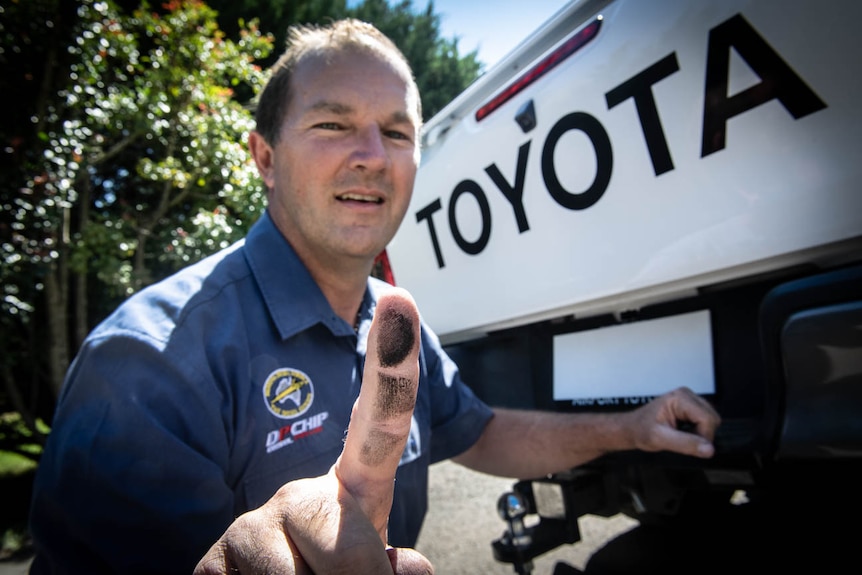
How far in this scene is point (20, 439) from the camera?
6.35 m

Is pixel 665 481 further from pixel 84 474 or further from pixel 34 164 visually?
Answer: pixel 34 164

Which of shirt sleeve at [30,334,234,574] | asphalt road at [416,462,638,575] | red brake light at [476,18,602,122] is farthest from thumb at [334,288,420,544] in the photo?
asphalt road at [416,462,638,575]

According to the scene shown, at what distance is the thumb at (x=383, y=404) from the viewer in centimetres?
59

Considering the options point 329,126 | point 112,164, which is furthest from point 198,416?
point 112,164

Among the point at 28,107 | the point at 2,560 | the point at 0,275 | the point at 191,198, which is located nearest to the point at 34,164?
the point at 28,107

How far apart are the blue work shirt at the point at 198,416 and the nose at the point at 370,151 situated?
30 cm

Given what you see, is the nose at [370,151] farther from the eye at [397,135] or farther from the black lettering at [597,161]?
the black lettering at [597,161]

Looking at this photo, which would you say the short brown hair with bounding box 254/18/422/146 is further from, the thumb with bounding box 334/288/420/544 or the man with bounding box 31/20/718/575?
the thumb with bounding box 334/288/420/544

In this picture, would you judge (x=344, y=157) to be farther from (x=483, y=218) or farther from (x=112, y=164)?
(x=112, y=164)

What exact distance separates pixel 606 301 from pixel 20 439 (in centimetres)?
754

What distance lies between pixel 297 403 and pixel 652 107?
1082 millimetres

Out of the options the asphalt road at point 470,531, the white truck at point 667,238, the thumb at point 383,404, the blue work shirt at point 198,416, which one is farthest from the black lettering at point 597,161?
the asphalt road at point 470,531

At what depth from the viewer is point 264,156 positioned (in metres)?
1.51

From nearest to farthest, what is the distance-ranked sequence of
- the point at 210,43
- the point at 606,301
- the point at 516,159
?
1. the point at 606,301
2. the point at 516,159
3. the point at 210,43
